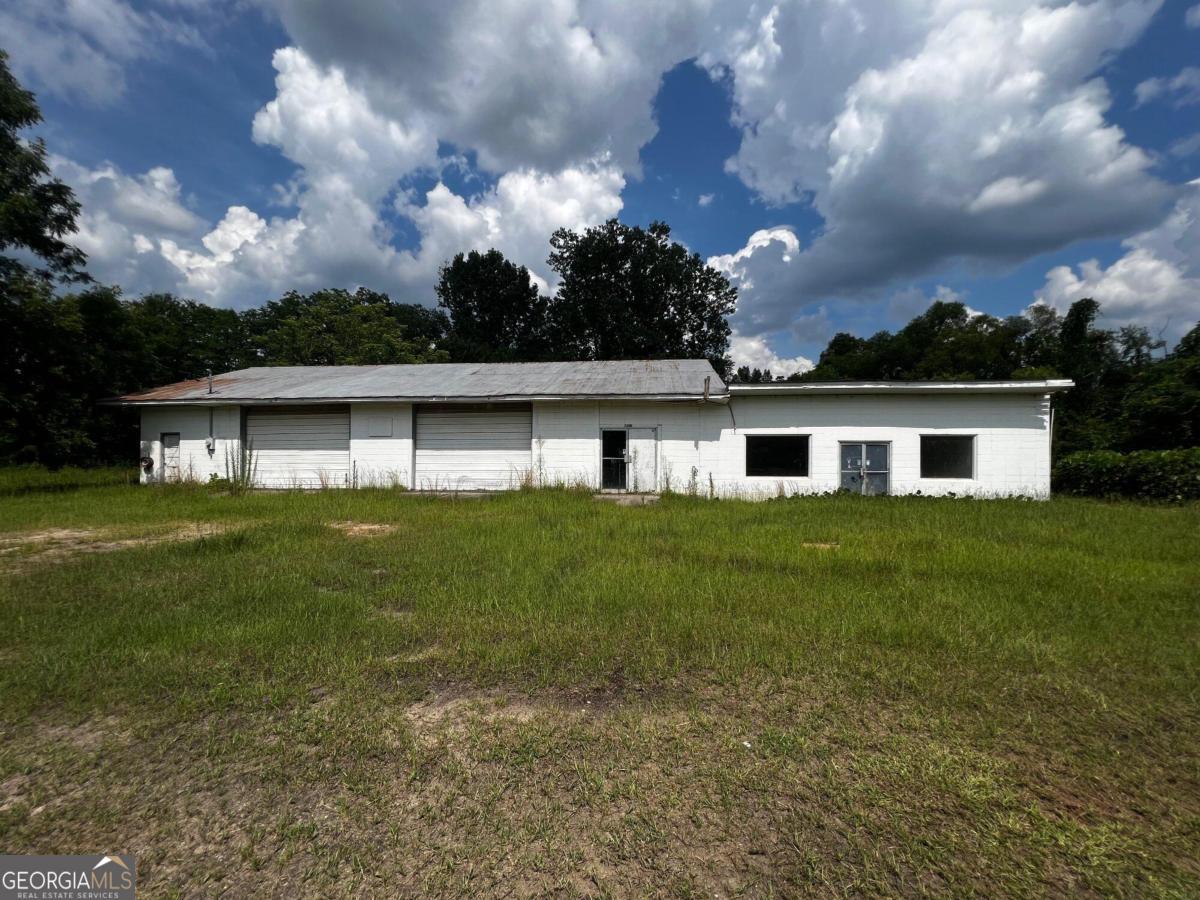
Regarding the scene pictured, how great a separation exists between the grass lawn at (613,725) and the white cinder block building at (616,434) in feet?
21.2

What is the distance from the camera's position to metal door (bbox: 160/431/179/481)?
14.5 m

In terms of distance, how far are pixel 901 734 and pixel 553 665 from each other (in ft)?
6.87

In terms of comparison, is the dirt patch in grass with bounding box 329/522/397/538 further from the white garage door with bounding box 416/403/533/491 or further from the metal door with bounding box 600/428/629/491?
the metal door with bounding box 600/428/629/491

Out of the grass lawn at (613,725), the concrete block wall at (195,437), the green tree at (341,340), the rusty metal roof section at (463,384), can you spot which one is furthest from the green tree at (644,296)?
the grass lawn at (613,725)

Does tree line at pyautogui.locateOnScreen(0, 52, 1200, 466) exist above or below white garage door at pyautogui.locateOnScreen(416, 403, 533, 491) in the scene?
above

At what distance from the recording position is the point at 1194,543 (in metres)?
6.52

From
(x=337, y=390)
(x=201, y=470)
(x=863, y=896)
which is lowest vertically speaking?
(x=863, y=896)

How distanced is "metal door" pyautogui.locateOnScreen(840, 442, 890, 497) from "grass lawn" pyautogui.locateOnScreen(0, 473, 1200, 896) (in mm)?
6250

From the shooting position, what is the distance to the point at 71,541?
735 cm

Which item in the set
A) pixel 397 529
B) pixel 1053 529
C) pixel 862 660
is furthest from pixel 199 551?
pixel 1053 529

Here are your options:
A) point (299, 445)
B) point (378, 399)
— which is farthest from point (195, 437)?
point (378, 399)

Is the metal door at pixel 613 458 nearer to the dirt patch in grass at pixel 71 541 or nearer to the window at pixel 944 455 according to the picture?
the window at pixel 944 455

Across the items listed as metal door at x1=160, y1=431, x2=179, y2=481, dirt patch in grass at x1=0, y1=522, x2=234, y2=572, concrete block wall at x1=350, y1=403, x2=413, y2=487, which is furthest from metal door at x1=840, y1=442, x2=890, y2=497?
metal door at x1=160, y1=431, x2=179, y2=481

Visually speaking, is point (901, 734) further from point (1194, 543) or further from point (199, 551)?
point (199, 551)
